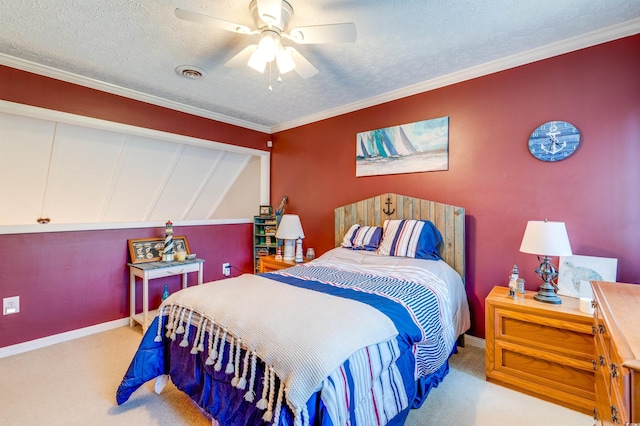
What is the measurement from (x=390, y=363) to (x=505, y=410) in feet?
3.20

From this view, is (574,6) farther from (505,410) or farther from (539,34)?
(505,410)

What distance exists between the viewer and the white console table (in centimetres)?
289

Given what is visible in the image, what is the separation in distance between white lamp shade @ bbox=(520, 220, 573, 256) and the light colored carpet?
930mm

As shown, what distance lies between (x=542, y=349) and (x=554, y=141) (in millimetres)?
1466

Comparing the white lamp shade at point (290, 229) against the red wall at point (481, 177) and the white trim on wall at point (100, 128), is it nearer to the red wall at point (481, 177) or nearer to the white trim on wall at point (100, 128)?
the red wall at point (481, 177)

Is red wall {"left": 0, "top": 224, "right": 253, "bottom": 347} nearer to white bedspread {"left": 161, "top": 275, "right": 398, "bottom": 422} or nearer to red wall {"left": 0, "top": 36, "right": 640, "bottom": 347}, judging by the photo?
red wall {"left": 0, "top": 36, "right": 640, "bottom": 347}

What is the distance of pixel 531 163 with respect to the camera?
233 centimetres

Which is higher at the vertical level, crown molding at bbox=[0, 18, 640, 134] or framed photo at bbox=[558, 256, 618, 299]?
crown molding at bbox=[0, 18, 640, 134]

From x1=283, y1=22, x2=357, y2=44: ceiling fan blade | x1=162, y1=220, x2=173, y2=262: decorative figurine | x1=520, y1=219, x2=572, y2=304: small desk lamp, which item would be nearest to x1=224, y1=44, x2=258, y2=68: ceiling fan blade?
x1=283, y1=22, x2=357, y2=44: ceiling fan blade

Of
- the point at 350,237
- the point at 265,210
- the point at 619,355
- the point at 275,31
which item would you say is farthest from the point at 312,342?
the point at 265,210

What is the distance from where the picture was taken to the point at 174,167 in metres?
3.69

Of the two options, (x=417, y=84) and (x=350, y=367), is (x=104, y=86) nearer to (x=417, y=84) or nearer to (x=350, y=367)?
(x=417, y=84)

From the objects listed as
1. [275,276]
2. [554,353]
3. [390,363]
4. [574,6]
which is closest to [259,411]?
[390,363]

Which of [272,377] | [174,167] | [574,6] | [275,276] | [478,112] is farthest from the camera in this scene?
[174,167]
